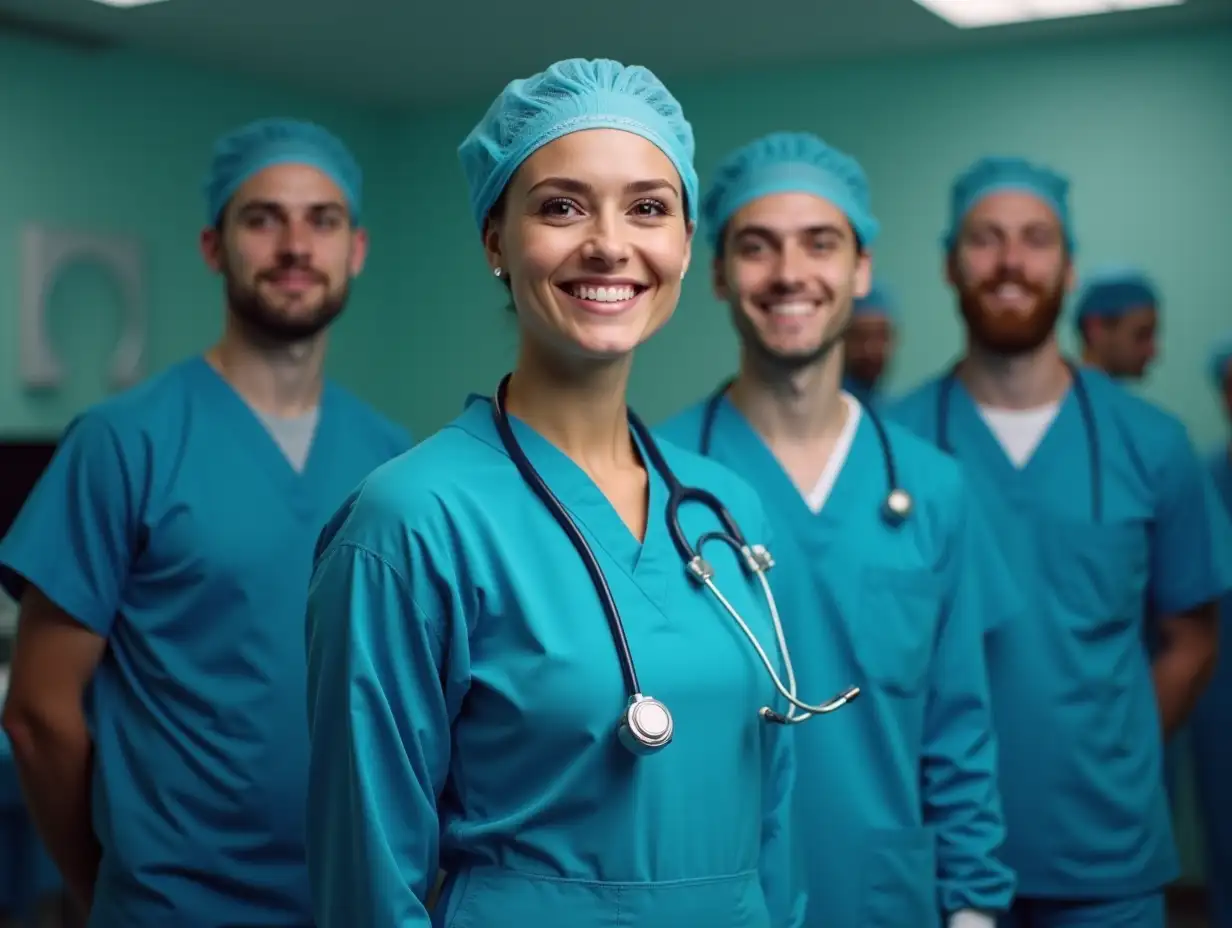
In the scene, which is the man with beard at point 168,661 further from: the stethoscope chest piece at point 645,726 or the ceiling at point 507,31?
the ceiling at point 507,31

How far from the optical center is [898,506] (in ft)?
6.22

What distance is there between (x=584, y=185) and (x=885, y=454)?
0.77m

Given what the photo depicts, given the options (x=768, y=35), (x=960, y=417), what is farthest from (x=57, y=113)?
(x=960, y=417)

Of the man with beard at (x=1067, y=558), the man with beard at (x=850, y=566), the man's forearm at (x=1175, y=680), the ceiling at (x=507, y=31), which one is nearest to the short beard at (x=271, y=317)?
the man with beard at (x=850, y=566)

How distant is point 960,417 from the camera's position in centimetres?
231

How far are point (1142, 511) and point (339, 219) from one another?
1.24 meters

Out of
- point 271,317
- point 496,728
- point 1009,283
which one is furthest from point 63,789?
point 1009,283

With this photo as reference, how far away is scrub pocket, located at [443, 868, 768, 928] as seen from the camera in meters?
1.26

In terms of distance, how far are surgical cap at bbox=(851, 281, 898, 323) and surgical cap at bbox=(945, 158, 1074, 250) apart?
4.83 ft

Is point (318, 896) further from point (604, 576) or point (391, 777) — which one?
point (604, 576)

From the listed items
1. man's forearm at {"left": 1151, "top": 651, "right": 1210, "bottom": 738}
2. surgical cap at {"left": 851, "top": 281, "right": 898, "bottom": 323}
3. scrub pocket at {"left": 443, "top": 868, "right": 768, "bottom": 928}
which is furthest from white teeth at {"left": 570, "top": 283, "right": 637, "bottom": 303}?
surgical cap at {"left": 851, "top": 281, "right": 898, "bottom": 323}

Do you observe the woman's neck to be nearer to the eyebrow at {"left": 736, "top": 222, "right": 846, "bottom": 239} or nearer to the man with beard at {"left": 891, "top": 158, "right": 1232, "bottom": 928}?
the eyebrow at {"left": 736, "top": 222, "right": 846, "bottom": 239}

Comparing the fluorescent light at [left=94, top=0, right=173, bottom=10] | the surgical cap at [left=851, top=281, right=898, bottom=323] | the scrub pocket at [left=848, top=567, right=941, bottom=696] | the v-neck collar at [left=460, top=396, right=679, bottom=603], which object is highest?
the fluorescent light at [left=94, top=0, right=173, bottom=10]

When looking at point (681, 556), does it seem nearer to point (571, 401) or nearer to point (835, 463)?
point (571, 401)
